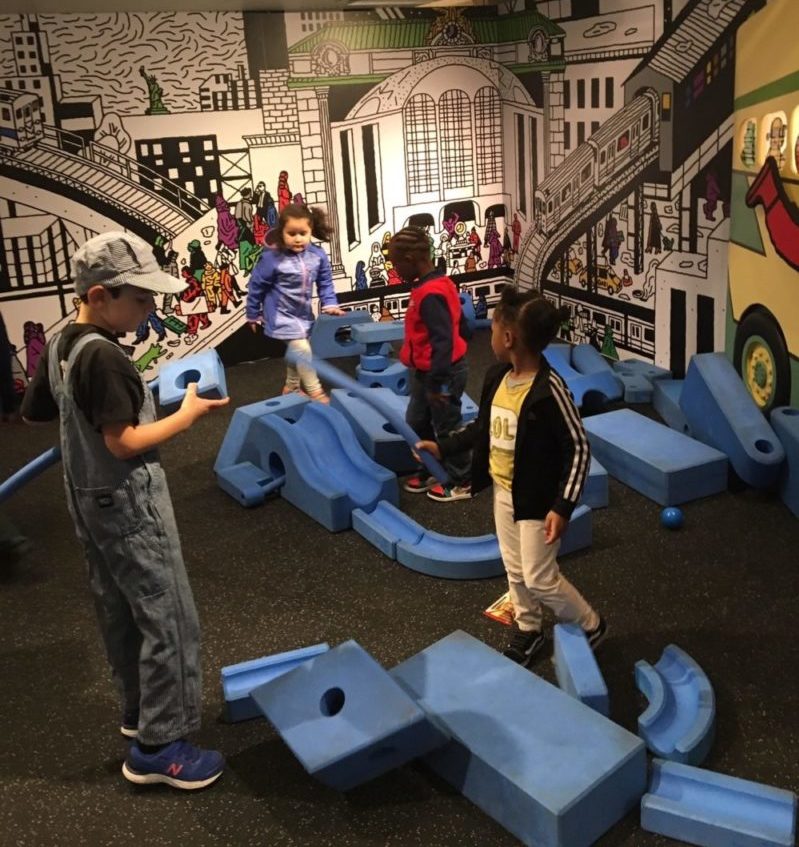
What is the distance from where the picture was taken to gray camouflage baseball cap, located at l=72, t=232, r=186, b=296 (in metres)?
2.26

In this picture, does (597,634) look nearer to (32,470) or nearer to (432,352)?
(432,352)

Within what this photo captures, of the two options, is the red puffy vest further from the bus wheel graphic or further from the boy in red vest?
the bus wheel graphic

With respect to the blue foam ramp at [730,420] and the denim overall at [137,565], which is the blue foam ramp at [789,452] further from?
the denim overall at [137,565]

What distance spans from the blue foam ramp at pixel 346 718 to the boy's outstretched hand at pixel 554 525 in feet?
2.21

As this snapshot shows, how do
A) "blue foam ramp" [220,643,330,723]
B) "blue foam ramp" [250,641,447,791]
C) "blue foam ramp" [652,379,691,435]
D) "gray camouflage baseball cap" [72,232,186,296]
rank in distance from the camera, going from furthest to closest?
"blue foam ramp" [652,379,691,435] → "blue foam ramp" [220,643,330,723] → "blue foam ramp" [250,641,447,791] → "gray camouflage baseball cap" [72,232,186,296]

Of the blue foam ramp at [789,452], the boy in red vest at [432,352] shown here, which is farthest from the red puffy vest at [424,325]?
the blue foam ramp at [789,452]

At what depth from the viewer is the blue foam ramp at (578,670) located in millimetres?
2684

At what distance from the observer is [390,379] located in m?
6.00

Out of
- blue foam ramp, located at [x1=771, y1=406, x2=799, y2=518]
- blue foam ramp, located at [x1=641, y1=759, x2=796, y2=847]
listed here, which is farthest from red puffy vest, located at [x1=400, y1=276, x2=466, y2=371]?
blue foam ramp, located at [x1=641, y1=759, x2=796, y2=847]

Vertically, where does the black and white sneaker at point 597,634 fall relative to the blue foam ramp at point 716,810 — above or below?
above

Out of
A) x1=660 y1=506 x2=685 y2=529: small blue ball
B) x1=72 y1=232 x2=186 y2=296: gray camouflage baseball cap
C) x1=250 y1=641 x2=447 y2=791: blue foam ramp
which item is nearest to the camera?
x1=72 y1=232 x2=186 y2=296: gray camouflage baseball cap

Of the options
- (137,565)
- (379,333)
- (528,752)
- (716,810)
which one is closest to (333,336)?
(379,333)

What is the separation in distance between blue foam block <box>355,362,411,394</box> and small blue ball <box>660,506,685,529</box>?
2.31 meters

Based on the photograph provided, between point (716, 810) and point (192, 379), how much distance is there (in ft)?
7.06
